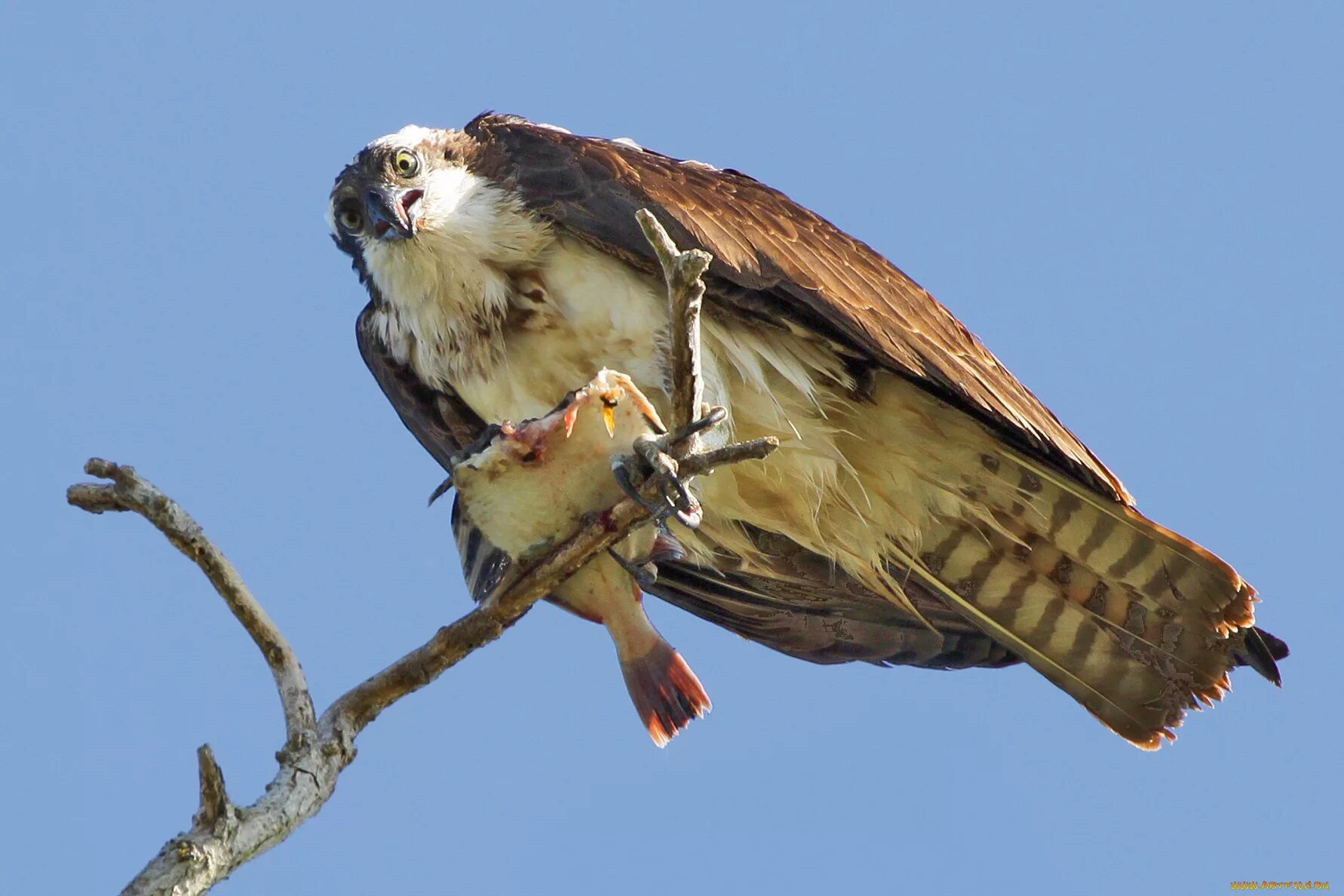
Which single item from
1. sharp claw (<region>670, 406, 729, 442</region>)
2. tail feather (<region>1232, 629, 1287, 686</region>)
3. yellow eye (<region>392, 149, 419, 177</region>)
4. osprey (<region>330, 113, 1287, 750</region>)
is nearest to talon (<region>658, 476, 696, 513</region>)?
sharp claw (<region>670, 406, 729, 442</region>)

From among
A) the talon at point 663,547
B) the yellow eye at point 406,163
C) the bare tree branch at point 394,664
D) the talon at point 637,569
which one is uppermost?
the yellow eye at point 406,163

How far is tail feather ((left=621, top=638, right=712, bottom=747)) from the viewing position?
15.8 feet

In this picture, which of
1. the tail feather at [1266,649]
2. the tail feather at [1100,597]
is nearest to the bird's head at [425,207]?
the tail feather at [1100,597]

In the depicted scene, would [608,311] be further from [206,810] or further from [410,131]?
[206,810]

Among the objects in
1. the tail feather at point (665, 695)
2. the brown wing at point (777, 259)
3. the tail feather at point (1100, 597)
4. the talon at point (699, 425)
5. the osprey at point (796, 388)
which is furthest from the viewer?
the tail feather at point (1100, 597)

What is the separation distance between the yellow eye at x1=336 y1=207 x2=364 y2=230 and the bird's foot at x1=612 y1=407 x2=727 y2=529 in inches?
79.9

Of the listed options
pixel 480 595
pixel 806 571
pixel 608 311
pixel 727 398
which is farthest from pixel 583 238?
pixel 806 571

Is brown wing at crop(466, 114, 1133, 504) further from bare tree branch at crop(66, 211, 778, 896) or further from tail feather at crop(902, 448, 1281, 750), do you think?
bare tree branch at crop(66, 211, 778, 896)

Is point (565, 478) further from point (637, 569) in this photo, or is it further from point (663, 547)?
point (663, 547)

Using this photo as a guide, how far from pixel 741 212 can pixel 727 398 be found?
665mm

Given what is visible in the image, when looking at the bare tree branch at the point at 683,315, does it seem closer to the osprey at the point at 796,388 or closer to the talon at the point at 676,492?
the talon at the point at 676,492

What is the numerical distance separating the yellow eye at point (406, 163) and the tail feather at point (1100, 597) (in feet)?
7.70

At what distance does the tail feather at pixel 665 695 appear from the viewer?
15.8ft

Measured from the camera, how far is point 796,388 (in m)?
5.56
